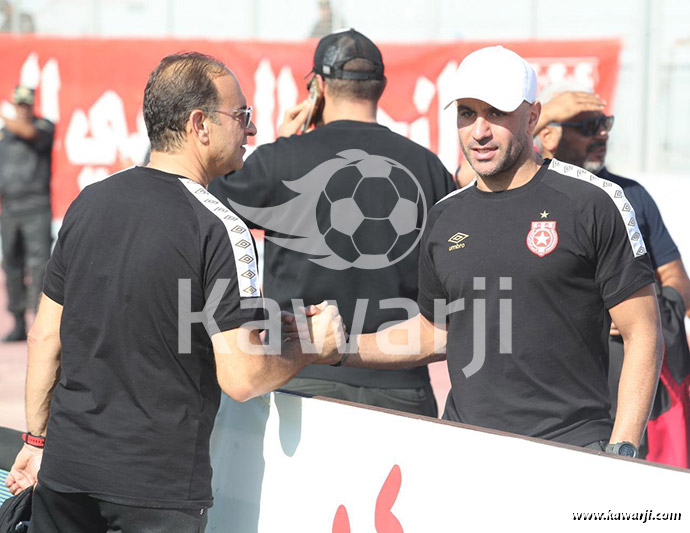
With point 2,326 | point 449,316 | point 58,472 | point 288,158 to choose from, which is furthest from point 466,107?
point 2,326

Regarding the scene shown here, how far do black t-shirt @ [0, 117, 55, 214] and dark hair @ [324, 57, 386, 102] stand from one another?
653 centimetres

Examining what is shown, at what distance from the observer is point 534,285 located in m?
2.89

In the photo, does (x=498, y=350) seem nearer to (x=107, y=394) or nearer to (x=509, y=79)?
(x=509, y=79)

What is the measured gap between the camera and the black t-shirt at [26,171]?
32.0 ft

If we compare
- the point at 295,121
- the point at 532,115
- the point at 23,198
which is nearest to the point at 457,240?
the point at 532,115

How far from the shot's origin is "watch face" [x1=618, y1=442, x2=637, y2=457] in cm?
274

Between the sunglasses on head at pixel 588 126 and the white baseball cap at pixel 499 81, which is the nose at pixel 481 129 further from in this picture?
the sunglasses on head at pixel 588 126

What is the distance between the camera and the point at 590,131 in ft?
14.1

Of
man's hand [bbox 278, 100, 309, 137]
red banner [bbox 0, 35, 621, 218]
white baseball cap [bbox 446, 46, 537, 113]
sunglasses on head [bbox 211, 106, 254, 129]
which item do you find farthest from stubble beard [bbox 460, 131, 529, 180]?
red banner [bbox 0, 35, 621, 218]

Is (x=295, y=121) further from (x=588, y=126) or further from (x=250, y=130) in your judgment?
(x=588, y=126)

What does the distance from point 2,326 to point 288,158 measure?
7.87 metres

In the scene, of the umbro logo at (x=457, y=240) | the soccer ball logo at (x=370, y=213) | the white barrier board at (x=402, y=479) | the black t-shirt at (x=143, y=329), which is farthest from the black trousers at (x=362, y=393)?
the black t-shirt at (x=143, y=329)

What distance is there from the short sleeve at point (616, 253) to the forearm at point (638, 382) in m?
0.14

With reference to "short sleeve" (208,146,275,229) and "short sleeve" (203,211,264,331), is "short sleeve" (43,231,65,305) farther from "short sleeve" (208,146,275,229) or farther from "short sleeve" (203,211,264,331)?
"short sleeve" (208,146,275,229)
